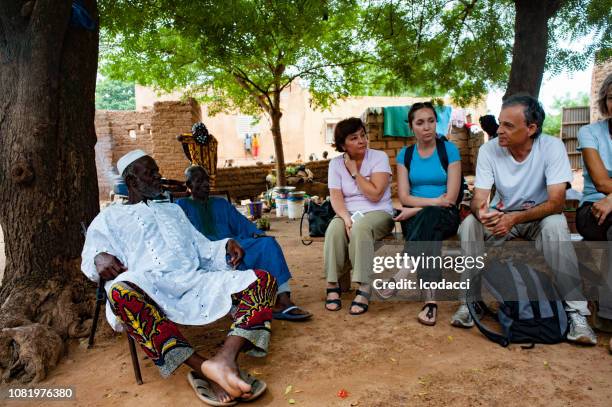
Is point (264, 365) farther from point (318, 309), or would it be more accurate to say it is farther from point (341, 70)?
point (341, 70)

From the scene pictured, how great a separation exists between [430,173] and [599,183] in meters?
1.16

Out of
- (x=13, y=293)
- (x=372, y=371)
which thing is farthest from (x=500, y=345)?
(x=13, y=293)

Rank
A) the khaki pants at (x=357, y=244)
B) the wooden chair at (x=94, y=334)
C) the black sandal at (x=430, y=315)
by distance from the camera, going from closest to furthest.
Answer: the wooden chair at (x=94, y=334)
the black sandal at (x=430, y=315)
the khaki pants at (x=357, y=244)

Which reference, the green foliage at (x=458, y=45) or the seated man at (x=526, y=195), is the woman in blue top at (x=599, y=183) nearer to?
the seated man at (x=526, y=195)

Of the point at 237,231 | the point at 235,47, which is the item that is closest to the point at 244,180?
the point at 235,47

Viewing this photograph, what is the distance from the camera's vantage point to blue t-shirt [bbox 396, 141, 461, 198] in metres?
3.70

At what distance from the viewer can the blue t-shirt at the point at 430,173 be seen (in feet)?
12.1

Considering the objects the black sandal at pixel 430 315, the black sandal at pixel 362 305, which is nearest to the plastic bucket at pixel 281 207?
the black sandal at pixel 362 305

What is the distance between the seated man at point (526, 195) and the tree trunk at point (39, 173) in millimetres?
2826

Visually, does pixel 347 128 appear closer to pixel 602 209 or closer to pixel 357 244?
pixel 357 244

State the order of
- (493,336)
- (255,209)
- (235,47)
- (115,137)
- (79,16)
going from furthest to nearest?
(115,137), (255,209), (235,47), (79,16), (493,336)

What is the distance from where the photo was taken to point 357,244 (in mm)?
3523

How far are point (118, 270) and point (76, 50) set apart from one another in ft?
6.15

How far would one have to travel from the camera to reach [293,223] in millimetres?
9242
